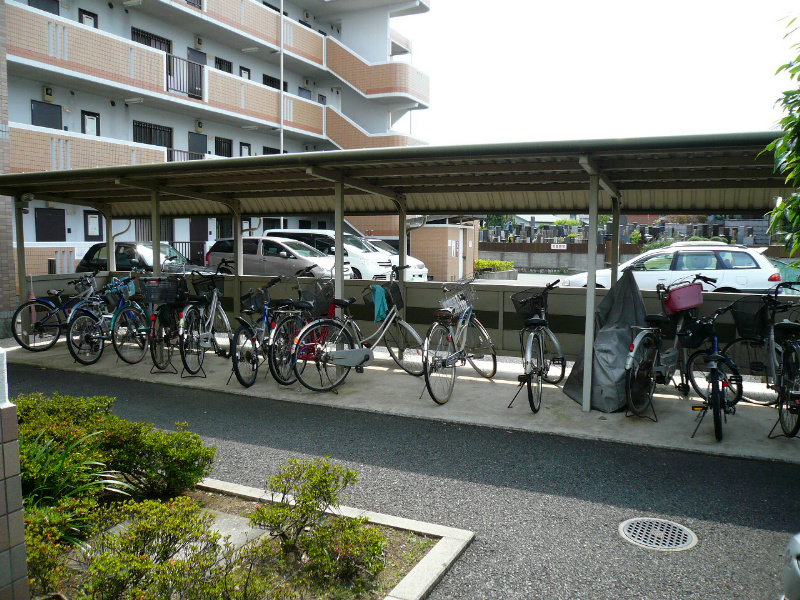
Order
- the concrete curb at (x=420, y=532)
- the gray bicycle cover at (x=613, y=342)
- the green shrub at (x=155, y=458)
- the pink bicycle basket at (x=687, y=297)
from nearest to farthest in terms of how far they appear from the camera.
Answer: the concrete curb at (x=420, y=532) → the green shrub at (x=155, y=458) → the pink bicycle basket at (x=687, y=297) → the gray bicycle cover at (x=613, y=342)

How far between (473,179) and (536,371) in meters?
2.72

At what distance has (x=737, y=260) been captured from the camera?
12.5m

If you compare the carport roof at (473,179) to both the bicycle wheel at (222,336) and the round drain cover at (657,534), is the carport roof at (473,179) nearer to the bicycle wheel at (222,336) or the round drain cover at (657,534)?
the bicycle wheel at (222,336)

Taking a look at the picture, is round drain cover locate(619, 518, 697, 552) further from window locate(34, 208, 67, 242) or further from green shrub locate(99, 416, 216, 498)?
window locate(34, 208, 67, 242)

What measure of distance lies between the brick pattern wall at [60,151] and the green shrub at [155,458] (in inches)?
527

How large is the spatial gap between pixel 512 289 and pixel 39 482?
599cm

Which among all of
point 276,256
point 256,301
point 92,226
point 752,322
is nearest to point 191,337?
point 256,301

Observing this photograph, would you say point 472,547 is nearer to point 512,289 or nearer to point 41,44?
point 512,289

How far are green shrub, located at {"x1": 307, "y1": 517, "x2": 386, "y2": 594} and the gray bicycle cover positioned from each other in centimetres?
370

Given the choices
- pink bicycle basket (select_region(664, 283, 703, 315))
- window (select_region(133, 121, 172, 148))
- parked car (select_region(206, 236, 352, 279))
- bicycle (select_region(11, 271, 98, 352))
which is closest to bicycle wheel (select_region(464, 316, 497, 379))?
pink bicycle basket (select_region(664, 283, 703, 315))

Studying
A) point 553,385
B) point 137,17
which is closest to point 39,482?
point 553,385

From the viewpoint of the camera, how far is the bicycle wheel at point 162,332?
26.4 feet

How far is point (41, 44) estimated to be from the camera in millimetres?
15898

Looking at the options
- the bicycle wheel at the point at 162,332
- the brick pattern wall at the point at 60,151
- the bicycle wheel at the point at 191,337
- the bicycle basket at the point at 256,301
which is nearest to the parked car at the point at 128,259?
the brick pattern wall at the point at 60,151
